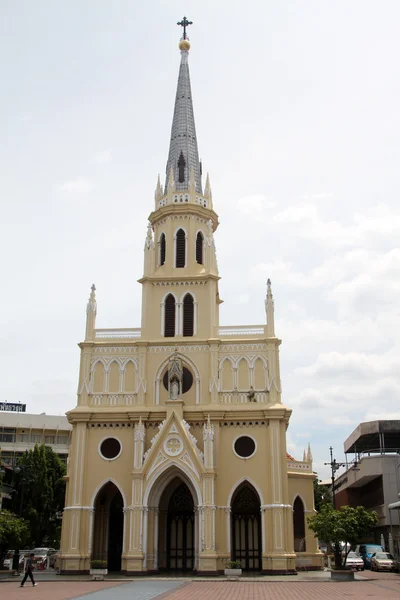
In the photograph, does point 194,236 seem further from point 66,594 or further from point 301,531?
point 66,594

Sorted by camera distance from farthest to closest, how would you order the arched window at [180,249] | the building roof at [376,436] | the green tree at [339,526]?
the building roof at [376,436] < the arched window at [180,249] < the green tree at [339,526]

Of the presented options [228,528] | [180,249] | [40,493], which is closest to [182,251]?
[180,249]

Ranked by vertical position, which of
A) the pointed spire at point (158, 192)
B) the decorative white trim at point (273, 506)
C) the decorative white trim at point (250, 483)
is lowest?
the decorative white trim at point (273, 506)

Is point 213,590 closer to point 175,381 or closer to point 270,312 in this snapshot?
point 175,381

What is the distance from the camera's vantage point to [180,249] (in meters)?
43.0

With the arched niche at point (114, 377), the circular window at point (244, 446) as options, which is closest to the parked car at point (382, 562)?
the circular window at point (244, 446)

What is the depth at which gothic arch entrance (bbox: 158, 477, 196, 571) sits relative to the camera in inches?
1468

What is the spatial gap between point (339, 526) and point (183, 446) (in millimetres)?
9270

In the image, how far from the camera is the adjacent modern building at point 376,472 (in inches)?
2188

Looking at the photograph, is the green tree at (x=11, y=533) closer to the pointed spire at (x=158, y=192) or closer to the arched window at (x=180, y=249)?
the arched window at (x=180, y=249)

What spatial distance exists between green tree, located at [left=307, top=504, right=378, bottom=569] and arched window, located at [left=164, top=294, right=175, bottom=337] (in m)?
14.0

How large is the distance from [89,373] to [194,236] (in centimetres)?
1157

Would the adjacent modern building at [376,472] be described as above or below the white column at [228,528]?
above

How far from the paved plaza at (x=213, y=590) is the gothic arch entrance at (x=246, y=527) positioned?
17.6 feet
